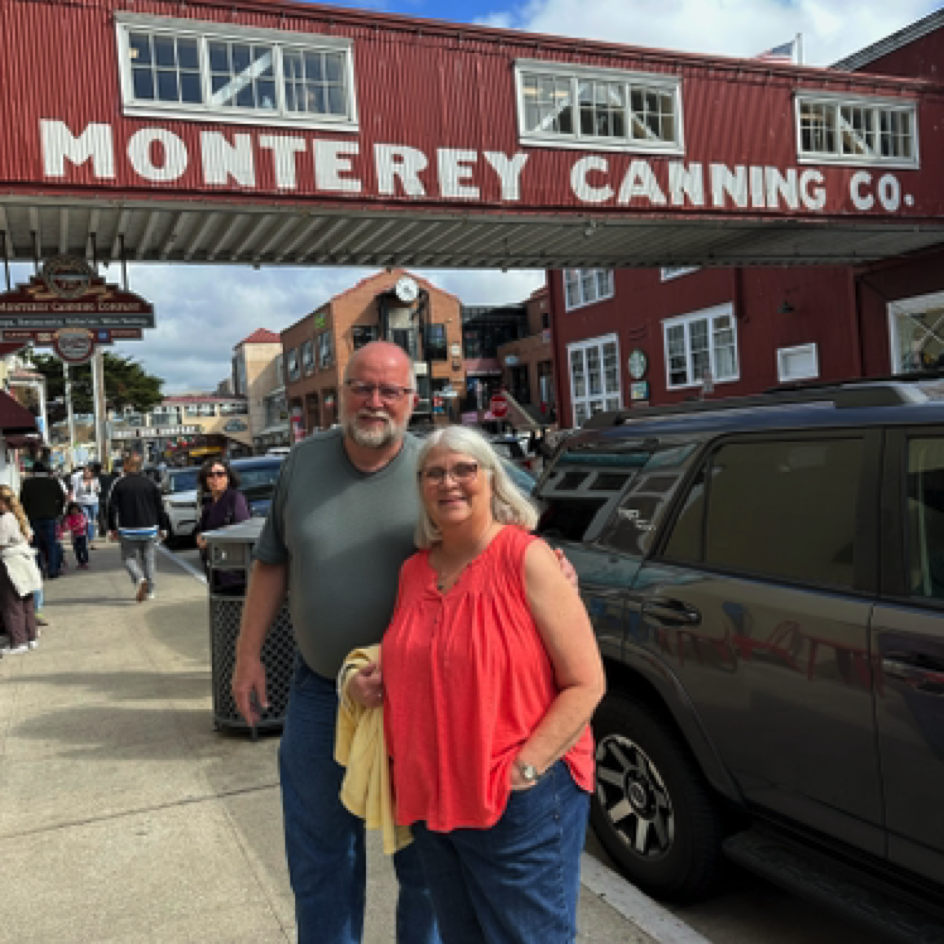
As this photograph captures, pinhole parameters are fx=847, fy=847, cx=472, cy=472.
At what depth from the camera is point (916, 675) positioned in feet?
7.27

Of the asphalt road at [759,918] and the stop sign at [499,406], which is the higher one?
the stop sign at [499,406]

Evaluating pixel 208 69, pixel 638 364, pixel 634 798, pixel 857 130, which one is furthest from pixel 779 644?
pixel 638 364

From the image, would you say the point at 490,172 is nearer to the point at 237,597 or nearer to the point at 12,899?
the point at 237,597

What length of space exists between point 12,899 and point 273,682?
6.04ft

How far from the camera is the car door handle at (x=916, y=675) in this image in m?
2.16

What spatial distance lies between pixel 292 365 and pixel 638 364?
142 ft

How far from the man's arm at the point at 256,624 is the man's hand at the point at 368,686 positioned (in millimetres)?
600

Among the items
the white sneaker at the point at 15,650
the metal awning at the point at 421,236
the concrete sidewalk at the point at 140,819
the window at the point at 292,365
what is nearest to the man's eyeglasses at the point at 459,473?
the concrete sidewalk at the point at 140,819

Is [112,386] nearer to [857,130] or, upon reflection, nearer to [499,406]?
[499,406]

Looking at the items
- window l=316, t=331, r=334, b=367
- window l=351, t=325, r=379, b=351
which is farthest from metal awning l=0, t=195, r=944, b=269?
window l=316, t=331, r=334, b=367

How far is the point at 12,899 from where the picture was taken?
326cm

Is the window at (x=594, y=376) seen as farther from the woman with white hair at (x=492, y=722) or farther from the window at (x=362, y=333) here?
the window at (x=362, y=333)

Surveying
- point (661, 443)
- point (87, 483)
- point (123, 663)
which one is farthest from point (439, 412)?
point (661, 443)

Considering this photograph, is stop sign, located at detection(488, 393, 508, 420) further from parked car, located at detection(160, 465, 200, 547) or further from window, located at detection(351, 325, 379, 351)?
window, located at detection(351, 325, 379, 351)
